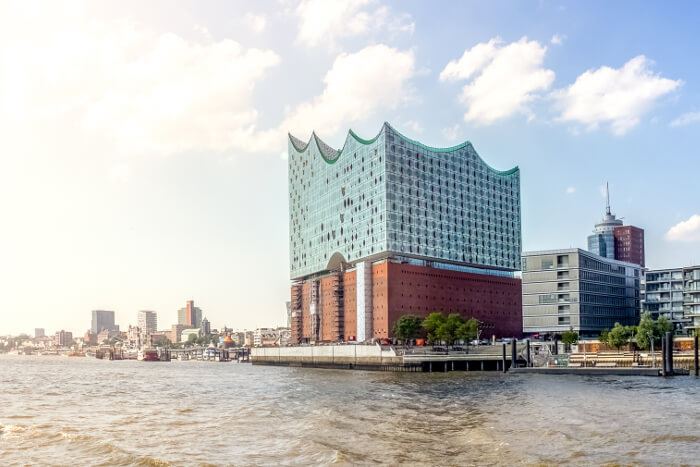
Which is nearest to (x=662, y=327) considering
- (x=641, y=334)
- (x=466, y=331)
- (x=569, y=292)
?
(x=641, y=334)

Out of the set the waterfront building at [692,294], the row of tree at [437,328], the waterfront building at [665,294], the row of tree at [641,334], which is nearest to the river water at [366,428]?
the row of tree at [641,334]

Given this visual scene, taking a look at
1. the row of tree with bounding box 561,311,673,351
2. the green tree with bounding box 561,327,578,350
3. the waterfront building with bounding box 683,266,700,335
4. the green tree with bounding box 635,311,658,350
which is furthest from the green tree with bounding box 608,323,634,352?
the waterfront building with bounding box 683,266,700,335

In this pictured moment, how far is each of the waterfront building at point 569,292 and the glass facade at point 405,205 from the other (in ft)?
64.9

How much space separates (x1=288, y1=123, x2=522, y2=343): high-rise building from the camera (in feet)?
511

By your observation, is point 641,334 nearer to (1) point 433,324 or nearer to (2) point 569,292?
(2) point 569,292

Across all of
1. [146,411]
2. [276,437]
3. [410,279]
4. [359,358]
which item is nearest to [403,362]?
[359,358]

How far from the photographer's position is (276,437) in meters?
36.9

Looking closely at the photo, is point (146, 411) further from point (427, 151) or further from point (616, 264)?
point (616, 264)

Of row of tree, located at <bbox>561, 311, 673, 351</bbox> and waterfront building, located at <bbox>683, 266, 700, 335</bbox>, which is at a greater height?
waterfront building, located at <bbox>683, 266, 700, 335</bbox>

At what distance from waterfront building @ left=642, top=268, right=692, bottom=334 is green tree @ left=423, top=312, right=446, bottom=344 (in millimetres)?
52071

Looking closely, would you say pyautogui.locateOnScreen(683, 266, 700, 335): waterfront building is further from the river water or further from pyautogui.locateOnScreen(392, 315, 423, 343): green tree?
the river water

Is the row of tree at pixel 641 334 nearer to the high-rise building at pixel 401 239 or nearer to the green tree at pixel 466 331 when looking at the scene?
the green tree at pixel 466 331

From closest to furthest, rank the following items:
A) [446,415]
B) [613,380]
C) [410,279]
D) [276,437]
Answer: [276,437] → [446,415] → [613,380] → [410,279]

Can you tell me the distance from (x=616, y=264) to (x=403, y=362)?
248 feet
